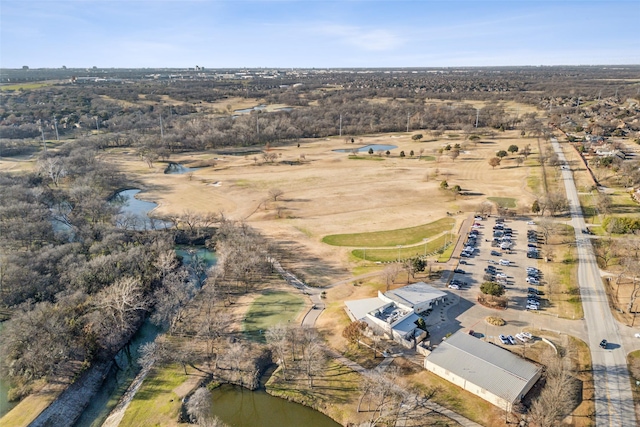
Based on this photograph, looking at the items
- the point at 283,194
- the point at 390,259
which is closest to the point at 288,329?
the point at 390,259

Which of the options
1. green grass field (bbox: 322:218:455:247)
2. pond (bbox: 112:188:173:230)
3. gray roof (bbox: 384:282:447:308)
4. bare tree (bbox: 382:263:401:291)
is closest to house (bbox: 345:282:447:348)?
gray roof (bbox: 384:282:447:308)

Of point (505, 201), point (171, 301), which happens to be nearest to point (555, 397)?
point (171, 301)

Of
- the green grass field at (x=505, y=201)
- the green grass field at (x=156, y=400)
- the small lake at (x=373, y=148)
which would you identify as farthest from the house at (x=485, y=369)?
the small lake at (x=373, y=148)

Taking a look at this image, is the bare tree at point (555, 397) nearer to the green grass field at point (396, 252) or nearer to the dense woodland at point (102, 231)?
the dense woodland at point (102, 231)

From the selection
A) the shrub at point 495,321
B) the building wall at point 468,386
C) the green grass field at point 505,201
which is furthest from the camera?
the green grass field at point 505,201

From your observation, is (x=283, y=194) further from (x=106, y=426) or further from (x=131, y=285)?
(x=106, y=426)

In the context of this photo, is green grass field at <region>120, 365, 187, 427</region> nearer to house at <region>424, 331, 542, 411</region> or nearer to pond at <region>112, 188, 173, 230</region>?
house at <region>424, 331, 542, 411</region>
